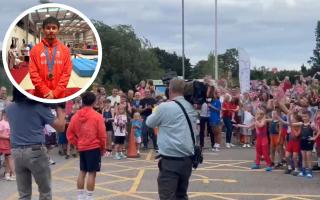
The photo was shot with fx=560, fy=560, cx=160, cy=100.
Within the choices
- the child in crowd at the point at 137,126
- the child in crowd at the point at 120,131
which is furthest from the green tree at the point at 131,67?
the child in crowd at the point at 120,131

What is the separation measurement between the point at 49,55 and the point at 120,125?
38.3 ft

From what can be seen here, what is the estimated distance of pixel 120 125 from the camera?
46.9 feet

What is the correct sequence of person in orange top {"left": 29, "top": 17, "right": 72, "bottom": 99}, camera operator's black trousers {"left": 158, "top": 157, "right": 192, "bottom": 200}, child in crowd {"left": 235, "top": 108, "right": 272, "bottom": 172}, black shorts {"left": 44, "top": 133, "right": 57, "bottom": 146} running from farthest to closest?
black shorts {"left": 44, "top": 133, "right": 57, "bottom": 146} → child in crowd {"left": 235, "top": 108, "right": 272, "bottom": 172} → camera operator's black trousers {"left": 158, "top": 157, "right": 192, "bottom": 200} → person in orange top {"left": 29, "top": 17, "right": 72, "bottom": 99}

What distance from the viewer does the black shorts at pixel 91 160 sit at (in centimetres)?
800

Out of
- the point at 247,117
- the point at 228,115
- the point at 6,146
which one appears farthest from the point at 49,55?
the point at 247,117

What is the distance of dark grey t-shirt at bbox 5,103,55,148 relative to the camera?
5371 mm

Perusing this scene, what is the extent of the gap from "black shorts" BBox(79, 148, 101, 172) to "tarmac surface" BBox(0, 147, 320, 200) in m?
1.03

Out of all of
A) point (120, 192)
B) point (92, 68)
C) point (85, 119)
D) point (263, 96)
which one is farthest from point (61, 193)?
point (263, 96)

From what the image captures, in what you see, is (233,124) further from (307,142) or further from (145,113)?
(307,142)

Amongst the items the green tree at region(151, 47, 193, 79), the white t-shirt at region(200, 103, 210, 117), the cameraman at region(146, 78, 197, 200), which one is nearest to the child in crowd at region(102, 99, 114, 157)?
the white t-shirt at region(200, 103, 210, 117)

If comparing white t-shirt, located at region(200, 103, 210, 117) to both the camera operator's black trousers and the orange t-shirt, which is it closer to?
the camera operator's black trousers

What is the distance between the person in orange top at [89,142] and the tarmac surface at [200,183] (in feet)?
3.06

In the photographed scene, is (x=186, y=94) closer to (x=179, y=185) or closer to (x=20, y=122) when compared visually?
(x=179, y=185)

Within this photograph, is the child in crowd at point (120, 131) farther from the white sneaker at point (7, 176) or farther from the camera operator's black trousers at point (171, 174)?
the camera operator's black trousers at point (171, 174)
